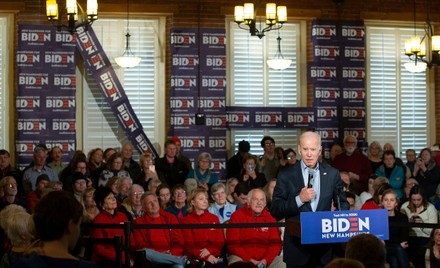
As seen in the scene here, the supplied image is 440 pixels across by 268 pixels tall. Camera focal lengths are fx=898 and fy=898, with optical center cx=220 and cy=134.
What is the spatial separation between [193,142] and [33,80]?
2.75 meters

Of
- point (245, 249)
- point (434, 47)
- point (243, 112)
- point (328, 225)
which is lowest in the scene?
point (245, 249)

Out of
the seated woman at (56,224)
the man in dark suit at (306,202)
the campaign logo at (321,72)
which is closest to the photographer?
the seated woman at (56,224)

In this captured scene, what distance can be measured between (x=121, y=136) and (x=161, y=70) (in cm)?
130

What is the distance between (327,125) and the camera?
50.5ft

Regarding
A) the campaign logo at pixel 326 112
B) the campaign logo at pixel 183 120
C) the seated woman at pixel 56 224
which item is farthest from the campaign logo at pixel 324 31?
the seated woman at pixel 56 224

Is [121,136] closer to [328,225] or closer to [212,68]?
[212,68]

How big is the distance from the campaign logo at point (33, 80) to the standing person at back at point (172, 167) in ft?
8.30

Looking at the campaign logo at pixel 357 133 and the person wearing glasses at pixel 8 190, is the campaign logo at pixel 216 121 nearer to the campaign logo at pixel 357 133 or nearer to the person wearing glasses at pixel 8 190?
the campaign logo at pixel 357 133

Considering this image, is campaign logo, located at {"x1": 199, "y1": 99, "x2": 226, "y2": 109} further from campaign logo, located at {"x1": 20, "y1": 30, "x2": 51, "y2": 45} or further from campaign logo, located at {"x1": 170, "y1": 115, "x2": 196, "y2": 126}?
campaign logo, located at {"x1": 20, "y1": 30, "x2": 51, "y2": 45}

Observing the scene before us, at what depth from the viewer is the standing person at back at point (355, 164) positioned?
13.1 m

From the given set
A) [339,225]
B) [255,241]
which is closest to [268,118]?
[255,241]

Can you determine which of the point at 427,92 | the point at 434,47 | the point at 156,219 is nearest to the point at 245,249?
the point at 156,219

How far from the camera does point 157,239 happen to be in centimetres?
926

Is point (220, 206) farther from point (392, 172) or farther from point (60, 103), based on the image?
point (60, 103)
